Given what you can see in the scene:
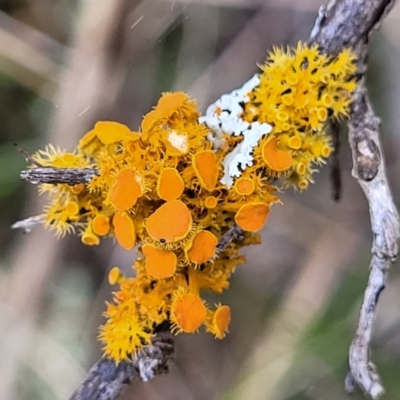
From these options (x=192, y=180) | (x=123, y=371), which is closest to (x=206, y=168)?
(x=192, y=180)

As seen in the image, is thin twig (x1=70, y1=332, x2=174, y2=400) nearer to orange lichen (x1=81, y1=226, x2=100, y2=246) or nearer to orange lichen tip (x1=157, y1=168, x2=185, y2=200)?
orange lichen (x1=81, y1=226, x2=100, y2=246)

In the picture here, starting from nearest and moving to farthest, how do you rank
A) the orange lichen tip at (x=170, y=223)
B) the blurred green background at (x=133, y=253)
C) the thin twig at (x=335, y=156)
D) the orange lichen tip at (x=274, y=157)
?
the orange lichen tip at (x=170, y=223), the orange lichen tip at (x=274, y=157), the thin twig at (x=335, y=156), the blurred green background at (x=133, y=253)

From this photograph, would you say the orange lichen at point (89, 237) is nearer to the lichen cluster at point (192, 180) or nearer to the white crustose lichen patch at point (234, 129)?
the lichen cluster at point (192, 180)

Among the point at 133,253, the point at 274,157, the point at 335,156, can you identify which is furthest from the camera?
the point at 133,253

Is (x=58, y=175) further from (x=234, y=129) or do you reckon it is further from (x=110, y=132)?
(x=234, y=129)

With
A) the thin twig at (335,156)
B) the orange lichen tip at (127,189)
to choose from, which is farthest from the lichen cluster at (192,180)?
the thin twig at (335,156)

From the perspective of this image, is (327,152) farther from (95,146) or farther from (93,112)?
(93,112)

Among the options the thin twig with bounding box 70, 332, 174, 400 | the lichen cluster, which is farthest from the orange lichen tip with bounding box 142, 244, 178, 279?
the thin twig with bounding box 70, 332, 174, 400

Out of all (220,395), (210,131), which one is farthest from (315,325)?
(210,131)
